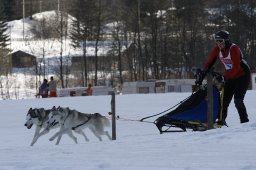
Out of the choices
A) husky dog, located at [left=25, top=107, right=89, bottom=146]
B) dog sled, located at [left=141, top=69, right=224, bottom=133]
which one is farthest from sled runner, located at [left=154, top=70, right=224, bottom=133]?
husky dog, located at [left=25, top=107, right=89, bottom=146]

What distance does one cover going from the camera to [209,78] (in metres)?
9.21

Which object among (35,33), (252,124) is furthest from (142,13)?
(252,124)

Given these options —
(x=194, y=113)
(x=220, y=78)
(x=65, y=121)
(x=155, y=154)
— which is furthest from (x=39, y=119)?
(x=155, y=154)

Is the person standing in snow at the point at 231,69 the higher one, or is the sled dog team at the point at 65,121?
the person standing in snow at the point at 231,69

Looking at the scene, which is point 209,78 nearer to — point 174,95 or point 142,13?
point 174,95

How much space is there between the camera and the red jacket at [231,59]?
8.97m

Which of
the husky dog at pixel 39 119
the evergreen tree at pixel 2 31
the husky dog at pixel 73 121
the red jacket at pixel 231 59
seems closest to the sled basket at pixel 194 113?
the red jacket at pixel 231 59

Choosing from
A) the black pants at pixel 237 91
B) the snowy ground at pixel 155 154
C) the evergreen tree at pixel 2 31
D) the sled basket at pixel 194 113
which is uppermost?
the evergreen tree at pixel 2 31

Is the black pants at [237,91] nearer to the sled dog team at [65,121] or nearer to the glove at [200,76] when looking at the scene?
the glove at [200,76]

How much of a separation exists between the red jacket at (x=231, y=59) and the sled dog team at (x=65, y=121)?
9.77ft

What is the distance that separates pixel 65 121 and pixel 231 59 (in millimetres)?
3362

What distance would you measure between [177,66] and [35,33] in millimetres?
22585

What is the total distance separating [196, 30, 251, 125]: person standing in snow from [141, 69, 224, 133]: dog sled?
0.10 m

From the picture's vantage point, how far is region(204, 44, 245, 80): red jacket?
8969 millimetres
